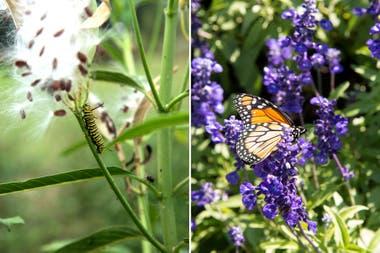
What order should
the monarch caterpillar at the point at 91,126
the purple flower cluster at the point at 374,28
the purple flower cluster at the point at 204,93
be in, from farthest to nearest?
the purple flower cluster at the point at 204,93, the purple flower cluster at the point at 374,28, the monarch caterpillar at the point at 91,126

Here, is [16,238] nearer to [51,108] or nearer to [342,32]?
[342,32]

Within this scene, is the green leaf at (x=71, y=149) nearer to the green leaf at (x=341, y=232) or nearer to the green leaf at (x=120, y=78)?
the green leaf at (x=120, y=78)

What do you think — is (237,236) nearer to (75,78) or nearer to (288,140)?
(288,140)

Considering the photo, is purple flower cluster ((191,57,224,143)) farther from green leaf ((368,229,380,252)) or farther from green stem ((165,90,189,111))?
green leaf ((368,229,380,252))

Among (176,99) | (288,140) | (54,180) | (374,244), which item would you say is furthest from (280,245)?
(54,180)

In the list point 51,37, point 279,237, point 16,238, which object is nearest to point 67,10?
point 51,37

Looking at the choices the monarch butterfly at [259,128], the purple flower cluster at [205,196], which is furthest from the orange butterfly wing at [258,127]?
the purple flower cluster at [205,196]
